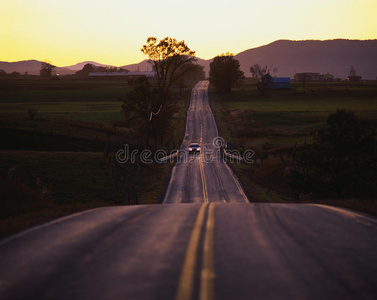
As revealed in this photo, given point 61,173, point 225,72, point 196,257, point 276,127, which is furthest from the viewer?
point 225,72

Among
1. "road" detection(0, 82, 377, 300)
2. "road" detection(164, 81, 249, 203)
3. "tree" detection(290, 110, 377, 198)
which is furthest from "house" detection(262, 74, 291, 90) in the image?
"road" detection(0, 82, 377, 300)

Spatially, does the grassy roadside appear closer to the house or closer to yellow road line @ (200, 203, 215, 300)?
the house

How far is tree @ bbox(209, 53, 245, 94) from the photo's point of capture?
136m

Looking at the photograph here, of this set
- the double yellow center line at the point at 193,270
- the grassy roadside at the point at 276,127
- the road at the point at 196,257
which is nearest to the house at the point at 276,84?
the grassy roadside at the point at 276,127

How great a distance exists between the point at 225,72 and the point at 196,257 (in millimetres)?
131450

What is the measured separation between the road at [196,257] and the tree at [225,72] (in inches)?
5008

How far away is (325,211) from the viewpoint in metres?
12.9

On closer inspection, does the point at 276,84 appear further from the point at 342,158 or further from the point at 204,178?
the point at 342,158

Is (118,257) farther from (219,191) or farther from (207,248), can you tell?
(219,191)

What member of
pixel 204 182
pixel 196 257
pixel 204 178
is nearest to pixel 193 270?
pixel 196 257

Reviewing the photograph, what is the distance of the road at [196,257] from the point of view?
6.18 m

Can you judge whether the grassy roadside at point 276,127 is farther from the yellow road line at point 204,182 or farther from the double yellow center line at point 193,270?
the double yellow center line at point 193,270

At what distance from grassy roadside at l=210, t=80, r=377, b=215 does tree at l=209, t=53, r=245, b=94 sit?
4.10m

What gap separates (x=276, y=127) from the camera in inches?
3009
